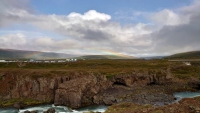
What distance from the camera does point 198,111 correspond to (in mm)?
26766

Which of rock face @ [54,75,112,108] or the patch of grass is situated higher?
rock face @ [54,75,112,108]

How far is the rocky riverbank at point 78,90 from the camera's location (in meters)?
70.9

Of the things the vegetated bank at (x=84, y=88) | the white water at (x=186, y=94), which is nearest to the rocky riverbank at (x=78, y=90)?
the vegetated bank at (x=84, y=88)

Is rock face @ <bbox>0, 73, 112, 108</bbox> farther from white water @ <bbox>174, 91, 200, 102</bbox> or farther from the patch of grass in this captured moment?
white water @ <bbox>174, 91, 200, 102</bbox>

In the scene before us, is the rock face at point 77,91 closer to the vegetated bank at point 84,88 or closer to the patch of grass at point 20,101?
the vegetated bank at point 84,88

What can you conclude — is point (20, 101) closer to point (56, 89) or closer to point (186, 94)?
point (56, 89)

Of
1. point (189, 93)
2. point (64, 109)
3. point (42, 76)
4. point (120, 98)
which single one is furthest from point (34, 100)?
point (189, 93)

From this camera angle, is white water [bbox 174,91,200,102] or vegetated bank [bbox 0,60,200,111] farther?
white water [bbox 174,91,200,102]

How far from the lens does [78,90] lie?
235 feet

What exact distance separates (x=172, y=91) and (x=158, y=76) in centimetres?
1308

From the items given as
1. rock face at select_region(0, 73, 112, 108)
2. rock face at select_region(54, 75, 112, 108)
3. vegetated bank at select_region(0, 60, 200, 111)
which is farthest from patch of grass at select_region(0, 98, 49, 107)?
rock face at select_region(54, 75, 112, 108)

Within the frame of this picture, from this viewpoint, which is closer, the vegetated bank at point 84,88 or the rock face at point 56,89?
the rock face at point 56,89

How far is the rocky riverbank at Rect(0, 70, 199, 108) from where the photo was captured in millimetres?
70938

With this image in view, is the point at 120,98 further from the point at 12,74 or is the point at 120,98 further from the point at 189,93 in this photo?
the point at 12,74
